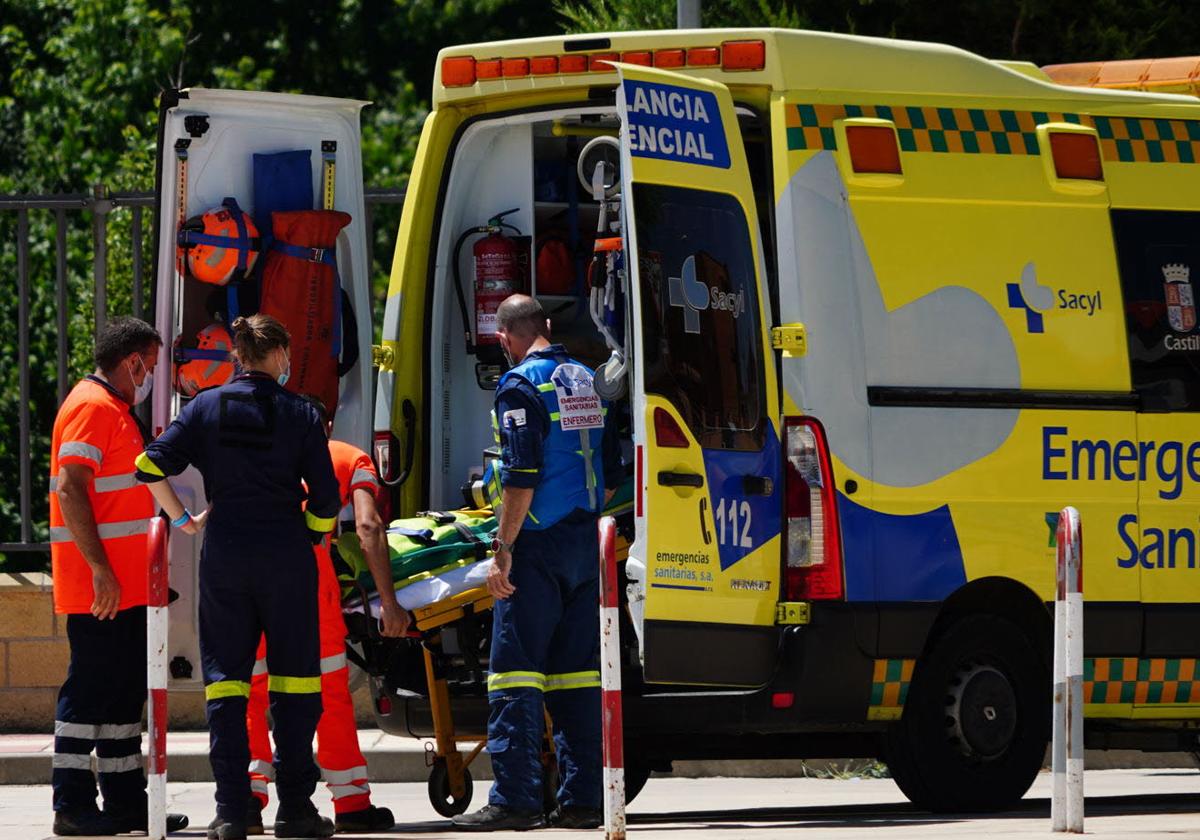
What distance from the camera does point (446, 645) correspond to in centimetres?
819

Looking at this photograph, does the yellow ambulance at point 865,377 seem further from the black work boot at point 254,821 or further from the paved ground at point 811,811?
the black work boot at point 254,821

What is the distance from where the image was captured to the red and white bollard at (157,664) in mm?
6957

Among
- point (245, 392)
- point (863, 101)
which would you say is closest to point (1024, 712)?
point (863, 101)

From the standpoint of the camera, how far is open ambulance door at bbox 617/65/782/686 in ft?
23.8

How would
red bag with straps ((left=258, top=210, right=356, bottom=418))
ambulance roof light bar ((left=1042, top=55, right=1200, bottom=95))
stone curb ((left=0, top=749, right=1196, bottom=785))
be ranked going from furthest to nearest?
stone curb ((left=0, top=749, right=1196, bottom=785)) → ambulance roof light bar ((left=1042, top=55, right=1200, bottom=95)) → red bag with straps ((left=258, top=210, right=356, bottom=418))

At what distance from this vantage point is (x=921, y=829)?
736 centimetres

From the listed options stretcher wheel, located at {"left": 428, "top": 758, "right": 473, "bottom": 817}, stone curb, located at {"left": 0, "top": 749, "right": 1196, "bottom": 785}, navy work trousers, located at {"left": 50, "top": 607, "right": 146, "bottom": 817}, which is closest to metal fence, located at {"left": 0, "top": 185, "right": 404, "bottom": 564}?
stone curb, located at {"left": 0, "top": 749, "right": 1196, "bottom": 785}

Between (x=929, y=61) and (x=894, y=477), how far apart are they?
145cm

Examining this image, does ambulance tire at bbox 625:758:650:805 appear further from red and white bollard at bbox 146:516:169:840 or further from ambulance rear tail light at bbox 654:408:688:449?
red and white bollard at bbox 146:516:169:840

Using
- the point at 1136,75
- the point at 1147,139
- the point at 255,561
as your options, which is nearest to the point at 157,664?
the point at 255,561

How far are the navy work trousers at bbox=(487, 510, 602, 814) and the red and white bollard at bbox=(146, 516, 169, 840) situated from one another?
45.1 inches

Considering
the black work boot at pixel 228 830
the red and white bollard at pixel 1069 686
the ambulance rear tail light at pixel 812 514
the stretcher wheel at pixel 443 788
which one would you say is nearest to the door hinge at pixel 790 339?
the ambulance rear tail light at pixel 812 514

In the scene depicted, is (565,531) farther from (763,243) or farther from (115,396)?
(115,396)

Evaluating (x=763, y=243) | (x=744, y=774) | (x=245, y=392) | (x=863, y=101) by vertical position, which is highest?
(x=863, y=101)
